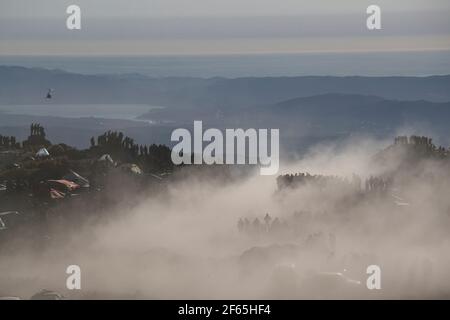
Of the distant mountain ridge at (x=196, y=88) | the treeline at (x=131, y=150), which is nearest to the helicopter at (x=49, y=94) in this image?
the distant mountain ridge at (x=196, y=88)

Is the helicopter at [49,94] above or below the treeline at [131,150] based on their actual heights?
above

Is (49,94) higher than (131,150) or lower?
higher

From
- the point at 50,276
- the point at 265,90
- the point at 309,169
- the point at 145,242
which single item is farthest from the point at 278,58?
the point at 50,276

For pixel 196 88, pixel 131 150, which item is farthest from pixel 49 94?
pixel 196 88

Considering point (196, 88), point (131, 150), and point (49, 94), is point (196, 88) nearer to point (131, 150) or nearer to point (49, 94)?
point (131, 150)

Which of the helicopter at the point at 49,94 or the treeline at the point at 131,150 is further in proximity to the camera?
the helicopter at the point at 49,94

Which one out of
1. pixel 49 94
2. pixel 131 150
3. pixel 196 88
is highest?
pixel 196 88

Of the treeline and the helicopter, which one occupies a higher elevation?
the helicopter

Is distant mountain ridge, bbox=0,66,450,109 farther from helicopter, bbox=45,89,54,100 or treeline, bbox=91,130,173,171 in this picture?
treeline, bbox=91,130,173,171

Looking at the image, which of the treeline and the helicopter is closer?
the treeline

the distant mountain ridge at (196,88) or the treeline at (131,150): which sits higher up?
the distant mountain ridge at (196,88)

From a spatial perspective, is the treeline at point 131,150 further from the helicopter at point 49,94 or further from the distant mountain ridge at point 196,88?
the helicopter at point 49,94

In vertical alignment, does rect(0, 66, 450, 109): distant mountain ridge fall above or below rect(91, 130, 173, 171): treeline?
above

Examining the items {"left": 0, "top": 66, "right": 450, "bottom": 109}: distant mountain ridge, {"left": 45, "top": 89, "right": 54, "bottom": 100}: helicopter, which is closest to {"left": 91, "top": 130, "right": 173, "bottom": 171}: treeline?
{"left": 0, "top": 66, "right": 450, "bottom": 109}: distant mountain ridge
